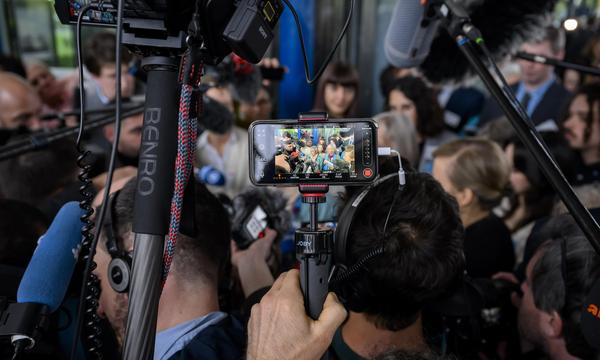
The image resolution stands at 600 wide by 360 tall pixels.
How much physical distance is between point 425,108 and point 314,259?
2392 millimetres

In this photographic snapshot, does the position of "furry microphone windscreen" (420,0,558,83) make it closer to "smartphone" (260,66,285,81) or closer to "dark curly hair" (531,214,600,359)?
"dark curly hair" (531,214,600,359)

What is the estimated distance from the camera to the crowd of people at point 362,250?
76 cm

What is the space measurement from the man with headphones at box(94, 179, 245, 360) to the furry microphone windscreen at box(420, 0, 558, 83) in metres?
0.82

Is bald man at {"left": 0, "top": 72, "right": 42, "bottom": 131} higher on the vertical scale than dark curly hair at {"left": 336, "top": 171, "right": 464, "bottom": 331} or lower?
higher

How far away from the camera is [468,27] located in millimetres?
893

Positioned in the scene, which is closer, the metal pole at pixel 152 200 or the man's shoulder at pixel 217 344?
the metal pole at pixel 152 200

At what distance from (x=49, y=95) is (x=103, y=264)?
3.23 metres

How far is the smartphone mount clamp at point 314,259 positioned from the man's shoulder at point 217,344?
0.38 meters

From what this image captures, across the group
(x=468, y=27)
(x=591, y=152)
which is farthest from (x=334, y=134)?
(x=591, y=152)

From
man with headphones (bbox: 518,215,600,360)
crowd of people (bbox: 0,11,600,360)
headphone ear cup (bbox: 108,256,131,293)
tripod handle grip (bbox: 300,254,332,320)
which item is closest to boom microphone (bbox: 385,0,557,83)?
crowd of people (bbox: 0,11,600,360)

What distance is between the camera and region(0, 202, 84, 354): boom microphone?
68 cm

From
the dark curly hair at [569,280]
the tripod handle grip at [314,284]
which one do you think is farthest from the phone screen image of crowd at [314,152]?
the dark curly hair at [569,280]

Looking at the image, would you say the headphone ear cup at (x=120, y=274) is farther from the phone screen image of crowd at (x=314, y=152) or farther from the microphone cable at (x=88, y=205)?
the phone screen image of crowd at (x=314, y=152)

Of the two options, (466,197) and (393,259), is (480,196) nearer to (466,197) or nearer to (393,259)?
(466,197)
